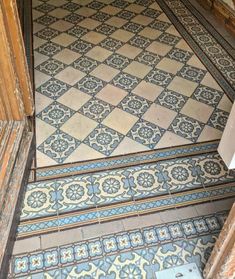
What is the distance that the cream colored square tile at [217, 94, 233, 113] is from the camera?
1.86 m

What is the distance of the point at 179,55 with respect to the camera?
7.49 ft

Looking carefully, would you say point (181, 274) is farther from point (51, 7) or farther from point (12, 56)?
point (51, 7)

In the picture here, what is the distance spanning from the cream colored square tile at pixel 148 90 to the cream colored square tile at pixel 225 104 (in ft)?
1.26

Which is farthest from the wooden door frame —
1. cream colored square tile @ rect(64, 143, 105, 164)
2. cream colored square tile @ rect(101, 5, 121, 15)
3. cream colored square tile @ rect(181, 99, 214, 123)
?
cream colored square tile @ rect(101, 5, 121, 15)

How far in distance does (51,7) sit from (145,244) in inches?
94.9

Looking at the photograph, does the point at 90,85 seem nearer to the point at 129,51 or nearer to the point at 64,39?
the point at 129,51

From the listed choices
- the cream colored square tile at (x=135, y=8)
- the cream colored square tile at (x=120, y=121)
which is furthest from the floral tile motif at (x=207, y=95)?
the cream colored square tile at (x=135, y=8)

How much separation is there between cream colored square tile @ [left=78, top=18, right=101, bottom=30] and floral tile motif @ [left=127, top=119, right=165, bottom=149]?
47.2 inches

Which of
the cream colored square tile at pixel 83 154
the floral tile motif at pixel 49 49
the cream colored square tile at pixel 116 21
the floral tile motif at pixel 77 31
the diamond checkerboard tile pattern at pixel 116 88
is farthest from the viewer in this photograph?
the cream colored square tile at pixel 116 21

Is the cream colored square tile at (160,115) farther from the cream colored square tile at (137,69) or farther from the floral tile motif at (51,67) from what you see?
the floral tile motif at (51,67)

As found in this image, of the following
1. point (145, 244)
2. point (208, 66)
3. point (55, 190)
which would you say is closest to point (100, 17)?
point (208, 66)

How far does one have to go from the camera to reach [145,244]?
4.11 ft

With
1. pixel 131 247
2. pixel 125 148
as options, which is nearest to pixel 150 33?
pixel 125 148

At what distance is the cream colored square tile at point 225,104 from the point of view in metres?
1.86
